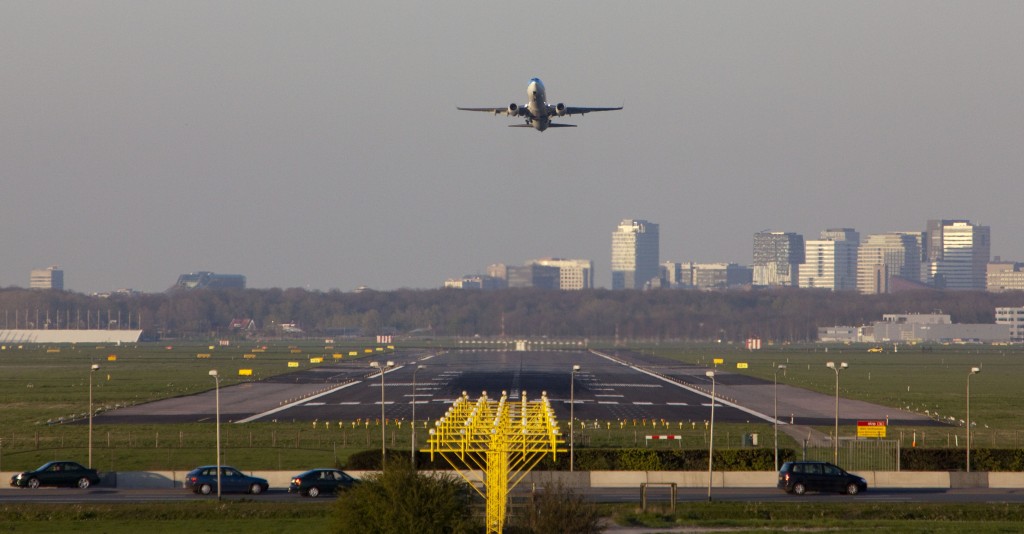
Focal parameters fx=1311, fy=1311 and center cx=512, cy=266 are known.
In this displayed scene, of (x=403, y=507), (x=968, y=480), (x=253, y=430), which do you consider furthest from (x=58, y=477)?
(x=968, y=480)

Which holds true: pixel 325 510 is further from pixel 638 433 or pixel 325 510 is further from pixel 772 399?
pixel 772 399

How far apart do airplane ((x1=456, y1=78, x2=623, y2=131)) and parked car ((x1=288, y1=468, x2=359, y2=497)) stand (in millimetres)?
37278

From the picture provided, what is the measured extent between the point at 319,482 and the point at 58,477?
42.1ft

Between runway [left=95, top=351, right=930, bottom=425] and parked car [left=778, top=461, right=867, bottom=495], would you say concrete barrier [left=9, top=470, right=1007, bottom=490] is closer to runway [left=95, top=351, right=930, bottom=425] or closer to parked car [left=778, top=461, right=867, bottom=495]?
parked car [left=778, top=461, right=867, bottom=495]

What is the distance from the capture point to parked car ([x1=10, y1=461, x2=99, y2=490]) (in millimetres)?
61031

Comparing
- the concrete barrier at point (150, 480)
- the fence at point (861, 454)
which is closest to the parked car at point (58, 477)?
the concrete barrier at point (150, 480)

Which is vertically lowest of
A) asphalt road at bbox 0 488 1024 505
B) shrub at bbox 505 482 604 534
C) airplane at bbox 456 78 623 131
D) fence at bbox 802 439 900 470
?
asphalt road at bbox 0 488 1024 505

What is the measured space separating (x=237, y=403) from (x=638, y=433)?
144ft

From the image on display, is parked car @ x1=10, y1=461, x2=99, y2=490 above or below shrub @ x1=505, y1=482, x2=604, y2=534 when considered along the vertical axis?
below

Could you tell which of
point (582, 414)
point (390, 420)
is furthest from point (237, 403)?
point (582, 414)

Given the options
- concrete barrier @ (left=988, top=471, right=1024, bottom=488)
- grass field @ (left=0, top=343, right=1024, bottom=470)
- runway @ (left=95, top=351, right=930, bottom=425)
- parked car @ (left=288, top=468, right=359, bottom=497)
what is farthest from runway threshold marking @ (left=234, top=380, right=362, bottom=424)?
concrete barrier @ (left=988, top=471, right=1024, bottom=488)

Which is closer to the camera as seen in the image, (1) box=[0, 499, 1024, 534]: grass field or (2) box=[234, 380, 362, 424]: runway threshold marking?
(1) box=[0, 499, 1024, 534]: grass field

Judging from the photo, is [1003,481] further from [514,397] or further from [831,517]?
[514,397]

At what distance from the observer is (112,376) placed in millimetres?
158500
